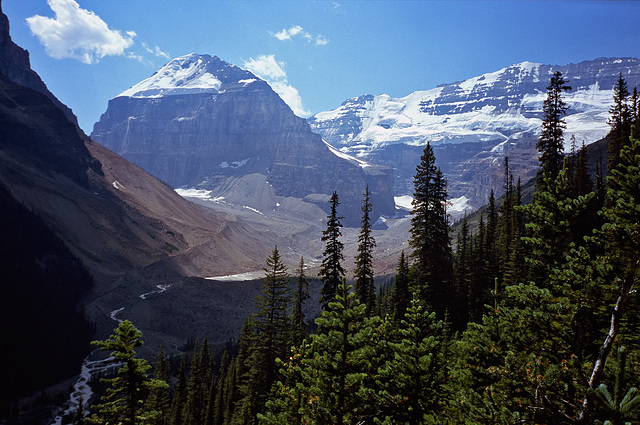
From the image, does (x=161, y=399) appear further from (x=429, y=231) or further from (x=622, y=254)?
(x=622, y=254)

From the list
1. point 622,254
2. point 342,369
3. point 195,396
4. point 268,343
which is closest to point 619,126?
point 268,343

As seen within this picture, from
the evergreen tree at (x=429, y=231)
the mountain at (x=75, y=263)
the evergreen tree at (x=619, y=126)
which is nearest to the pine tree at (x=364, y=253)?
the evergreen tree at (x=429, y=231)

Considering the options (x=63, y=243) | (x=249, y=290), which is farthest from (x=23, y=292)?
(x=249, y=290)

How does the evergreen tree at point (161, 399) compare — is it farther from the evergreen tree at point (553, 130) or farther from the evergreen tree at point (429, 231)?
the evergreen tree at point (553, 130)

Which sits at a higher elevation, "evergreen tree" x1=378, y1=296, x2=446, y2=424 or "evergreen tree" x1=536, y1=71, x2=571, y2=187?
"evergreen tree" x1=536, y1=71, x2=571, y2=187

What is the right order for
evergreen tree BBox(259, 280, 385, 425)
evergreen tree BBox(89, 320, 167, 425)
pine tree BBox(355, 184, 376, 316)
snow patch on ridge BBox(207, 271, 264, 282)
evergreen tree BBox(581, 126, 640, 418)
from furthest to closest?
snow patch on ridge BBox(207, 271, 264, 282) < pine tree BBox(355, 184, 376, 316) < evergreen tree BBox(89, 320, 167, 425) < evergreen tree BBox(259, 280, 385, 425) < evergreen tree BBox(581, 126, 640, 418)

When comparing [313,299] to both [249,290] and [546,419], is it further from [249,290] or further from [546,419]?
[546,419]

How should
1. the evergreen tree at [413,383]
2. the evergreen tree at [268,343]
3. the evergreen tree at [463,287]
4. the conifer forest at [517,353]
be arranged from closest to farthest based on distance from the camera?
the conifer forest at [517,353]
the evergreen tree at [413,383]
the evergreen tree at [268,343]
the evergreen tree at [463,287]

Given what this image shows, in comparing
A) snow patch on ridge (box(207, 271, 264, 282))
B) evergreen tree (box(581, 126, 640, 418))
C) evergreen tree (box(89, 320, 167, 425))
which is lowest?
snow patch on ridge (box(207, 271, 264, 282))

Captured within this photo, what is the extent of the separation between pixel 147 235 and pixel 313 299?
74840 millimetres

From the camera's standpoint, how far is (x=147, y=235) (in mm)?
163000

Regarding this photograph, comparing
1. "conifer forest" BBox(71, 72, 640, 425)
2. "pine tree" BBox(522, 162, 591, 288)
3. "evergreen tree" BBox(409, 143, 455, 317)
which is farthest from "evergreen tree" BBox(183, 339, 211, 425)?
"pine tree" BBox(522, 162, 591, 288)

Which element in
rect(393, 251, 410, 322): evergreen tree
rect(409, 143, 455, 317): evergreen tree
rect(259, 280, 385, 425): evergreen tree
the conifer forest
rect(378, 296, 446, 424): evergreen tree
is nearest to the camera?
the conifer forest

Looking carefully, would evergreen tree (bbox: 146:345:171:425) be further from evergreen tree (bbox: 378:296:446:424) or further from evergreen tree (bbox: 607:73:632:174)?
evergreen tree (bbox: 607:73:632:174)
